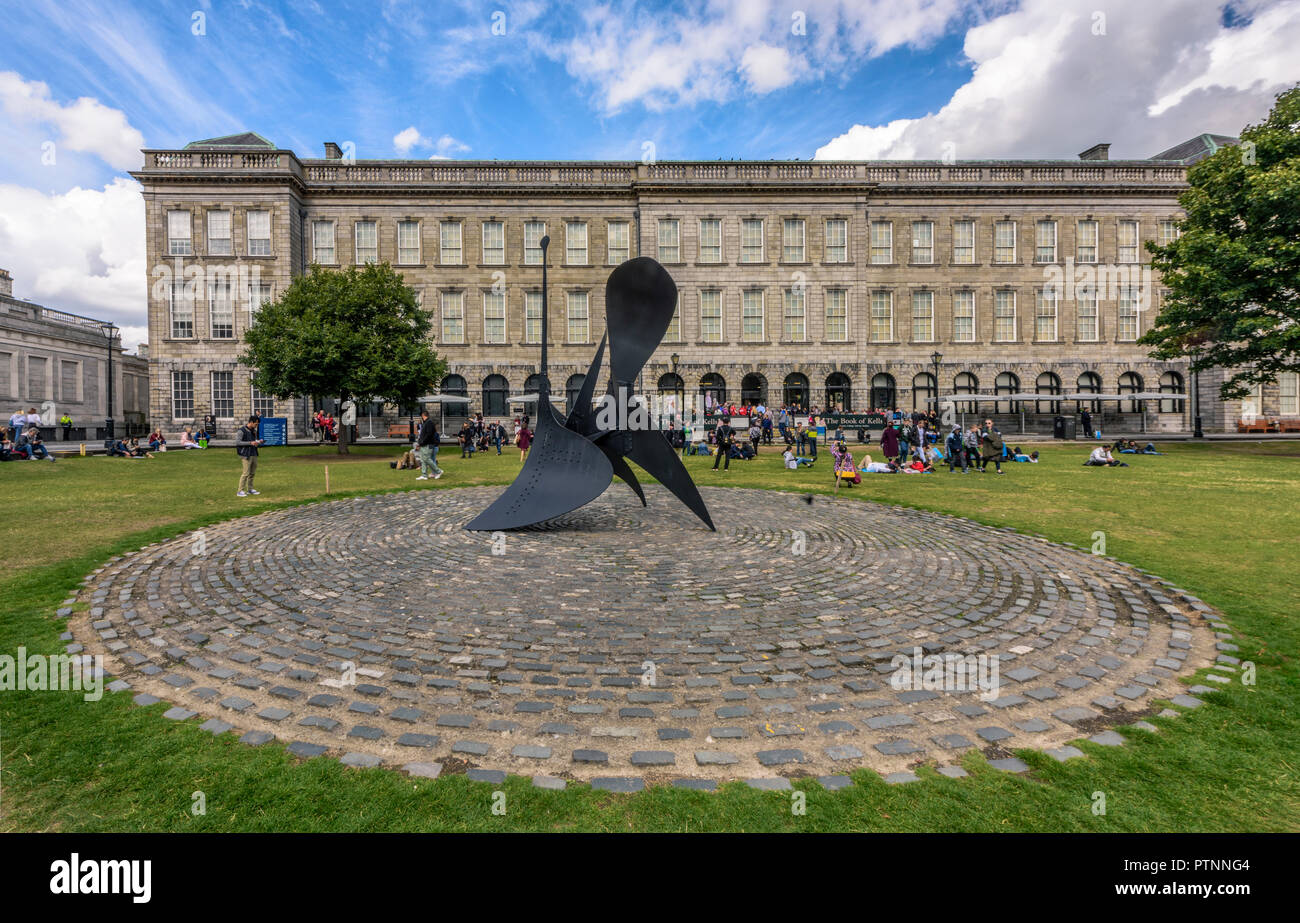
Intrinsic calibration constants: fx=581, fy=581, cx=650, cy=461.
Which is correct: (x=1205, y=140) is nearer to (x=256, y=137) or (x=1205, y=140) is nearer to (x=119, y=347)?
(x=256, y=137)

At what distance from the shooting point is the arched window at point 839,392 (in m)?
41.0

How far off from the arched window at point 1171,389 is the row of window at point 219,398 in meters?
62.2

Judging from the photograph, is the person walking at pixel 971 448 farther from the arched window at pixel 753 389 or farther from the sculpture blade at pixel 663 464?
the arched window at pixel 753 389

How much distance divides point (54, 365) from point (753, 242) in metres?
53.6

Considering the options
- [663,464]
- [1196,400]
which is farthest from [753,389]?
[663,464]

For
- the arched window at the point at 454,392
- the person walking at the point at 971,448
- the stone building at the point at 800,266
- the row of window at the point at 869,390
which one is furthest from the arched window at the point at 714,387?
the person walking at the point at 971,448

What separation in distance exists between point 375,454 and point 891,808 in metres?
28.4

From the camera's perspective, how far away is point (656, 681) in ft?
13.8

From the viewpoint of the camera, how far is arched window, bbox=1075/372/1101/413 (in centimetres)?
4175

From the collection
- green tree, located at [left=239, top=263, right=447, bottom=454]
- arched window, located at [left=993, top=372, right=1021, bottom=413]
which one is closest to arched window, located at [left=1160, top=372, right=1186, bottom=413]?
arched window, located at [left=993, top=372, right=1021, bottom=413]

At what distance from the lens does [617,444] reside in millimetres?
10688

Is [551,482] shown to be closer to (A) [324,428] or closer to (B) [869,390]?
(A) [324,428]

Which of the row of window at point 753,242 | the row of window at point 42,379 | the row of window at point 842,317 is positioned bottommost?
the row of window at point 42,379

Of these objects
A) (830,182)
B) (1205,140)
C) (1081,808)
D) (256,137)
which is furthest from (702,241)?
(1081,808)
